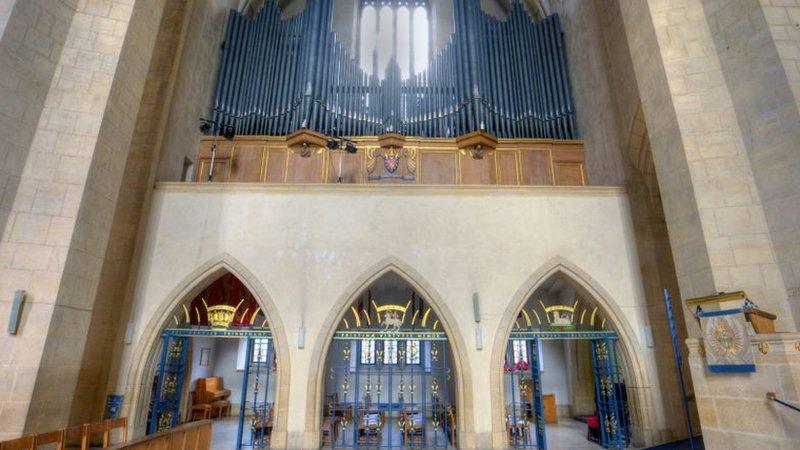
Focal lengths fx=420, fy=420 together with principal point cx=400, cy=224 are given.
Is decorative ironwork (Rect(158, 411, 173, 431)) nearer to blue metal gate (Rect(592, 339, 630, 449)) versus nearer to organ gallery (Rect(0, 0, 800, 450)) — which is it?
organ gallery (Rect(0, 0, 800, 450))

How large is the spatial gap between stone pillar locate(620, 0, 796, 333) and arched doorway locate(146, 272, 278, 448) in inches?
226

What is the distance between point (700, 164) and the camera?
16.5 ft

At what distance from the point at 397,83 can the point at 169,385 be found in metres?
7.68

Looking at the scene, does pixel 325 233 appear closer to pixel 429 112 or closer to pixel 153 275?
pixel 153 275

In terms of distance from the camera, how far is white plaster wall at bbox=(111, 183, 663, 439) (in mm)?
6570

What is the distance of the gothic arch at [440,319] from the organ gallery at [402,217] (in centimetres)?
4

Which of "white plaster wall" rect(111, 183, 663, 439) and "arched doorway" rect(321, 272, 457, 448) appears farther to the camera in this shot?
"white plaster wall" rect(111, 183, 663, 439)

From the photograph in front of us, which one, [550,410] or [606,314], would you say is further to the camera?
[550,410]

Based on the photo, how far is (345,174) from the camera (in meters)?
9.27

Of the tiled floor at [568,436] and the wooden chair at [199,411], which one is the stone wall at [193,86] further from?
the tiled floor at [568,436]

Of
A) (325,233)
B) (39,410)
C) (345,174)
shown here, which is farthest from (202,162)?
(39,410)

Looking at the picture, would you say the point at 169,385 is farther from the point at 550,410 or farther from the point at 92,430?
the point at 550,410

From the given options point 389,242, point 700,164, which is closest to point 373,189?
point 389,242

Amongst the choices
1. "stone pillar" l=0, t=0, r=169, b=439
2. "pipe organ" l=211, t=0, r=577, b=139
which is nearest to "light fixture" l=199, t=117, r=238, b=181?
"pipe organ" l=211, t=0, r=577, b=139
